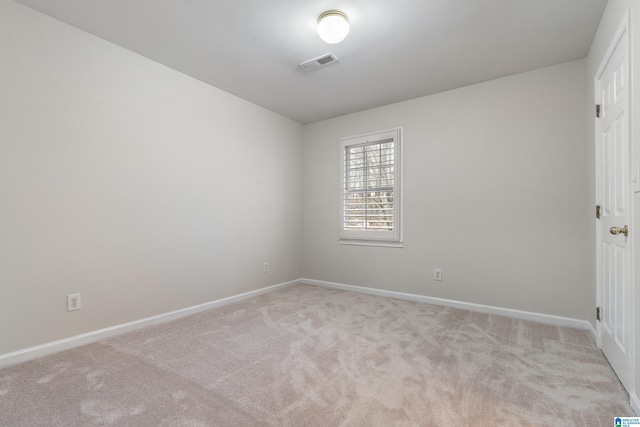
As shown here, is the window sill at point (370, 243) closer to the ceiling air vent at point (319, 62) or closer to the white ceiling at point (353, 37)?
the white ceiling at point (353, 37)

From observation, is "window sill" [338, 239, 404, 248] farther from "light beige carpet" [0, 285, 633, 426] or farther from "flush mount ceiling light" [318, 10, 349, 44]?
"flush mount ceiling light" [318, 10, 349, 44]

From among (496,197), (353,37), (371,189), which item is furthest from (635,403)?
(371,189)

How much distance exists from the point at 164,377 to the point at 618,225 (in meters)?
3.12

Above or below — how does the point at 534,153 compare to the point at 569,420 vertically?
above

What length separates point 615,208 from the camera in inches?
80.0

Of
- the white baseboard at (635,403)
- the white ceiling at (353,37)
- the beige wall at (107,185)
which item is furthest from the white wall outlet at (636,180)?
the beige wall at (107,185)

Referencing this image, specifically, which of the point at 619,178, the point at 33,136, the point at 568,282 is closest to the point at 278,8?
the point at 33,136

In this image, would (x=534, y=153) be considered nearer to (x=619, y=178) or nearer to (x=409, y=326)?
(x=619, y=178)

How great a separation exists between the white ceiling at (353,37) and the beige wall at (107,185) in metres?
0.33

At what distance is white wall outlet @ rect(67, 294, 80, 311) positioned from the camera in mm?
2387

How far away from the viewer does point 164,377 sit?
6.36 feet

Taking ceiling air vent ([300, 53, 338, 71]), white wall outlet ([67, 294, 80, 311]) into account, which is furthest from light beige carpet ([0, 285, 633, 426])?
ceiling air vent ([300, 53, 338, 71])

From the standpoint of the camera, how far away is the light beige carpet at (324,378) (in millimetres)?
1557

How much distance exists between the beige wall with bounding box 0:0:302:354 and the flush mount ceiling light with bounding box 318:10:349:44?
5.74ft
